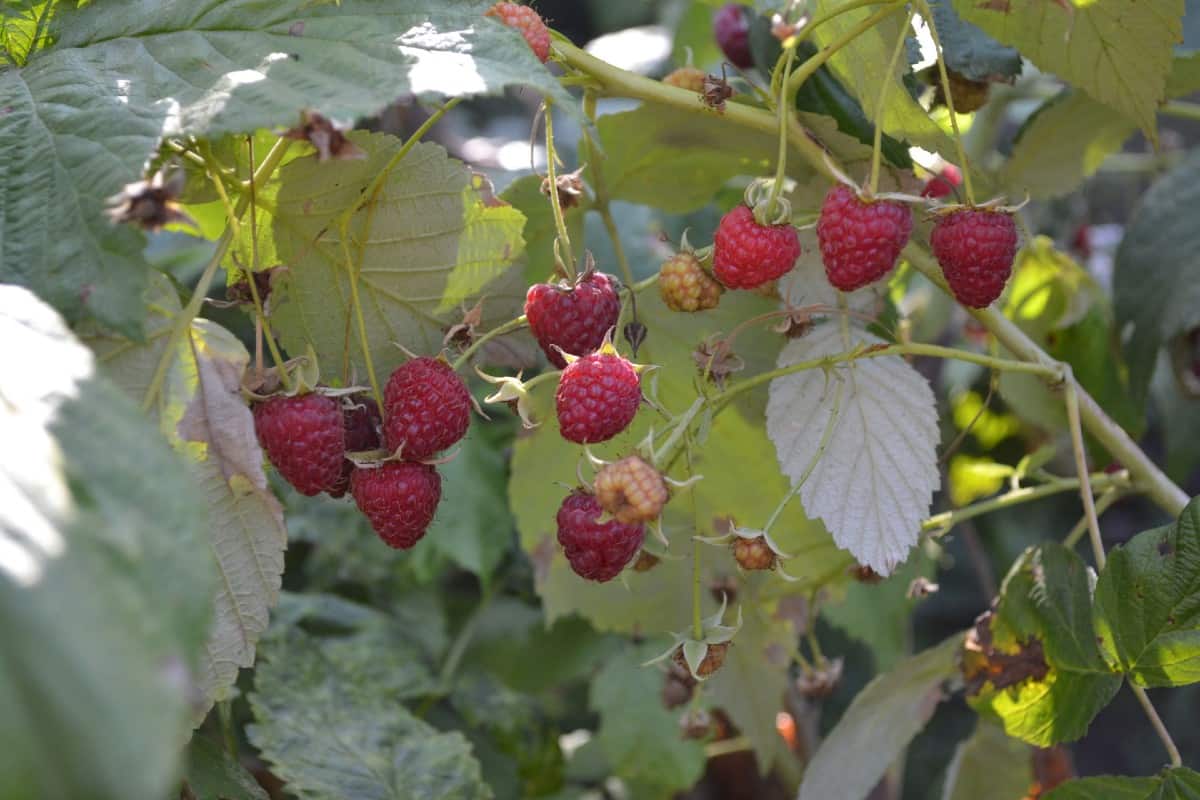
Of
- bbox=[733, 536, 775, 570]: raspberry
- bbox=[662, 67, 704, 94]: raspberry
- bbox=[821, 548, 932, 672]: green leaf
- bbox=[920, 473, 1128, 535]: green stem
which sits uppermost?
bbox=[662, 67, 704, 94]: raspberry

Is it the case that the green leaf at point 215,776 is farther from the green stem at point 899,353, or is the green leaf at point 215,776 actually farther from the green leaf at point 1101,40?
A: the green leaf at point 1101,40

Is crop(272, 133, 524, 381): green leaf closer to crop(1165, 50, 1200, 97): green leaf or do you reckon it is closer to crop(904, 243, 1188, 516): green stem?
crop(904, 243, 1188, 516): green stem

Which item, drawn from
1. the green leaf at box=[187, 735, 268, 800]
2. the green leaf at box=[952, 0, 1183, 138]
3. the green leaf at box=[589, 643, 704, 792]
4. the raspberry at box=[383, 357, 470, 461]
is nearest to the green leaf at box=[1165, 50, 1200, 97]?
the green leaf at box=[952, 0, 1183, 138]

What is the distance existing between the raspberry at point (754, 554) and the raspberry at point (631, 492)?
0.31 ft

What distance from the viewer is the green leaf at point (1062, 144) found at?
1.00 m

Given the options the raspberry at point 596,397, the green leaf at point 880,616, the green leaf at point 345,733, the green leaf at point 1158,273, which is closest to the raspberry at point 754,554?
the raspberry at point 596,397

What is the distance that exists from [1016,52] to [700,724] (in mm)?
584

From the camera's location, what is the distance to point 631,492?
613 millimetres

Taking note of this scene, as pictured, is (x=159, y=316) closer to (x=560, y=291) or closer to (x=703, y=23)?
(x=560, y=291)

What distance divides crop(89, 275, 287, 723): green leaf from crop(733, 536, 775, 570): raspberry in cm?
27

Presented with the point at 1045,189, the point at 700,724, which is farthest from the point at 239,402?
the point at 1045,189

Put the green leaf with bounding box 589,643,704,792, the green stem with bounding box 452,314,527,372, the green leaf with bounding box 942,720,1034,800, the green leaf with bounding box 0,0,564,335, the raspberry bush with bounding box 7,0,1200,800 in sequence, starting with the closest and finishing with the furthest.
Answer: the raspberry bush with bounding box 7,0,1200,800 → the green leaf with bounding box 0,0,564,335 → the green stem with bounding box 452,314,527,372 → the green leaf with bounding box 942,720,1034,800 → the green leaf with bounding box 589,643,704,792

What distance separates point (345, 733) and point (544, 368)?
34 cm

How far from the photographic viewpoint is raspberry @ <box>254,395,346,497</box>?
2.02ft
